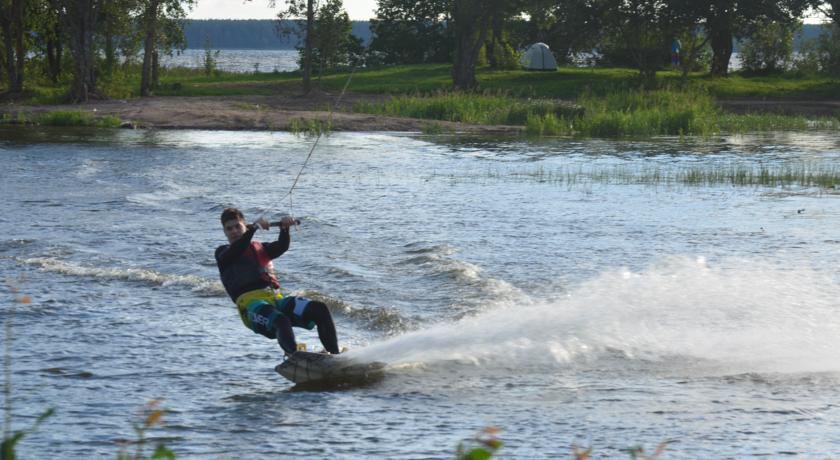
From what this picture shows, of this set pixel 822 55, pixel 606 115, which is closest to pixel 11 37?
pixel 606 115

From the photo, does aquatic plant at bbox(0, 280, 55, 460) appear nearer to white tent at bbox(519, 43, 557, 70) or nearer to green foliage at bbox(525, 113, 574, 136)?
green foliage at bbox(525, 113, 574, 136)

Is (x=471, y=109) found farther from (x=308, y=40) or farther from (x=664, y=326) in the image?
(x=664, y=326)

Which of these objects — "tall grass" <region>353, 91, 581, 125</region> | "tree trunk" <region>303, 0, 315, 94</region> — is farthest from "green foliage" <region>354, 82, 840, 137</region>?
"tree trunk" <region>303, 0, 315, 94</region>

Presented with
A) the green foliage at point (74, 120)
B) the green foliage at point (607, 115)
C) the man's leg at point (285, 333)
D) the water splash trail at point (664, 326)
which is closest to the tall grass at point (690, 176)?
the green foliage at point (607, 115)

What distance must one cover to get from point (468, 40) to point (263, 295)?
40.7 m

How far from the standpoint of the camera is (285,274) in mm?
13805

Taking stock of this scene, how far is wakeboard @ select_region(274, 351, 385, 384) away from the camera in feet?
28.6

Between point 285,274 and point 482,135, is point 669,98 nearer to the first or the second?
point 482,135

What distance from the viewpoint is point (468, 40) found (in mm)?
48719

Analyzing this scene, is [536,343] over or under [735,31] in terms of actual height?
under

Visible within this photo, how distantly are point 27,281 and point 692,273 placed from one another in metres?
7.44

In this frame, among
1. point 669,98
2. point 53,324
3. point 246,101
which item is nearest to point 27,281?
point 53,324

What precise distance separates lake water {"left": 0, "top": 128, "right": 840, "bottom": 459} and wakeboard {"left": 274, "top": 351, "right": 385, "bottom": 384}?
0.15 m

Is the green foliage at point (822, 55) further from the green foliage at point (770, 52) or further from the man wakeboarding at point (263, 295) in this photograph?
the man wakeboarding at point (263, 295)
